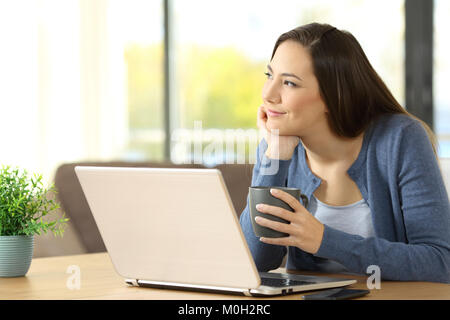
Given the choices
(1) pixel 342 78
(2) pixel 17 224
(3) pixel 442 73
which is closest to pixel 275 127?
(1) pixel 342 78

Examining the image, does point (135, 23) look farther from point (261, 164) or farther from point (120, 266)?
point (120, 266)

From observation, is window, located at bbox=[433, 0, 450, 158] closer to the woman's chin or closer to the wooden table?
the woman's chin

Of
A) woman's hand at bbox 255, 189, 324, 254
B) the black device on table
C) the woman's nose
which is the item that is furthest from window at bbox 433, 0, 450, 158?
the black device on table

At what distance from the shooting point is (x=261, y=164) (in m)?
1.74

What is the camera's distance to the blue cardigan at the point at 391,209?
55.6 inches

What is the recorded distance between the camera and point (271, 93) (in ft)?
5.18

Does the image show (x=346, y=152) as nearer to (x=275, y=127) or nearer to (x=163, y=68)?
(x=275, y=127)

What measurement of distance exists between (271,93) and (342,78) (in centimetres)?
19

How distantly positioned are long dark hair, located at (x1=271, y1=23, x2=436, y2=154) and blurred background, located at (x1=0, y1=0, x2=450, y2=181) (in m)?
2.27

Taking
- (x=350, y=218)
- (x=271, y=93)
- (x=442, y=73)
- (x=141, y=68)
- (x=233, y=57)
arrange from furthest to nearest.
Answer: (x=141, y=68)
(x=233, y=57)
(x=442, y=73)
(x=350, y=218)
(x=271, y=93)

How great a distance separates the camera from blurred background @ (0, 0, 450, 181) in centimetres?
389

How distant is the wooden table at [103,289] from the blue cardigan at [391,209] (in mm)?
62

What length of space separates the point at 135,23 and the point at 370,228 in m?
3.52
